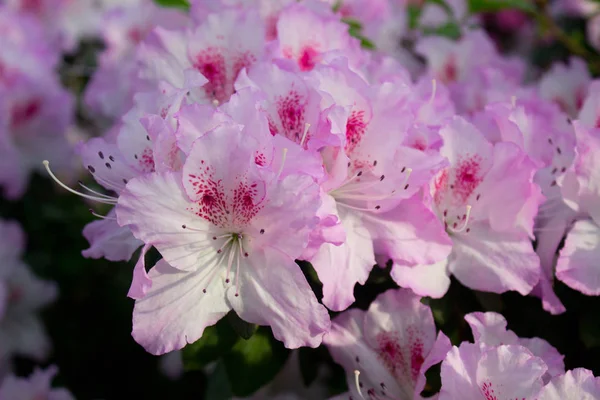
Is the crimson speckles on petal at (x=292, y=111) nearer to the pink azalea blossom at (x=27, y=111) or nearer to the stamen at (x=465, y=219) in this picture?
the stamen at (x=465, y=219)

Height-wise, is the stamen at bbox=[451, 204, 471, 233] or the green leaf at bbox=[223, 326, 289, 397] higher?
the stamen at bbox=[451, 204, 471, 233]

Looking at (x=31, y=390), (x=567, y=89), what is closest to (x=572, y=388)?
(x=567, y=89)

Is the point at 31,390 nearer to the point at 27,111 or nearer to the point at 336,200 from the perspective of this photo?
the point at 336,200

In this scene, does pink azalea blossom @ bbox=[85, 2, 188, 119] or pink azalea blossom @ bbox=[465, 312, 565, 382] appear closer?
pink azalea blossom @ bbox=[465, 312, 565, 382]

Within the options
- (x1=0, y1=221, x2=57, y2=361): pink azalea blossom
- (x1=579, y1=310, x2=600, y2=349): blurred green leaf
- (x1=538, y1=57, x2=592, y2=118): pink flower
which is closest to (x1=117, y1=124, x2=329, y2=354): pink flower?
(x1=579, y1=310, x2=600, y2=349): blurred green leaf

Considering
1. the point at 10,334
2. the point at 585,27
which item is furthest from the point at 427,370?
the point at 585,27

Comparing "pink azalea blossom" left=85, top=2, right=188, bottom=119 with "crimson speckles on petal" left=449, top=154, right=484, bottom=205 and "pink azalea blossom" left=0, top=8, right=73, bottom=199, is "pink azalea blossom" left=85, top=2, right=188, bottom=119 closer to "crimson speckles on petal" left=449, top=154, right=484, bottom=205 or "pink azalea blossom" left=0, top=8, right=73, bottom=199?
"pink azalea blossom" left=0, top=8, right=73, bottom=199

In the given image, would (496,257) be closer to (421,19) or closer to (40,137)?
(421,19)
